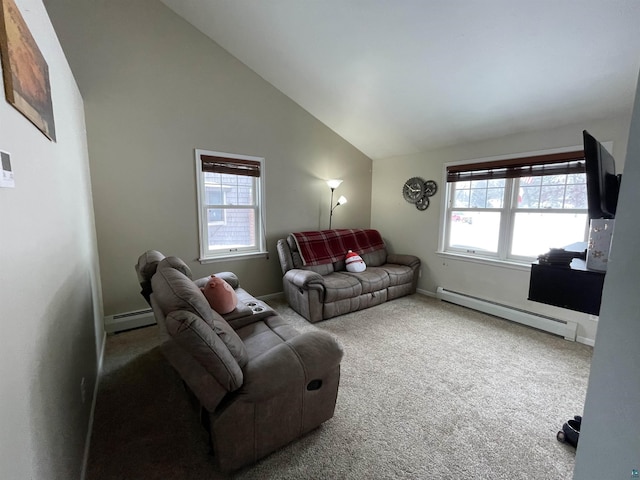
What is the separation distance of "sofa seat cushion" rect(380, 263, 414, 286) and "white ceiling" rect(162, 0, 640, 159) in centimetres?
188

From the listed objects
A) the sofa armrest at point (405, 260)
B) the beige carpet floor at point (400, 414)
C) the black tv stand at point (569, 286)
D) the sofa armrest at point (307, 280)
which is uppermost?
the black tv stand at point (569, 286)

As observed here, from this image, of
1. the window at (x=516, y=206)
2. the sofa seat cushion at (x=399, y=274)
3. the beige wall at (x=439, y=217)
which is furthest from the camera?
the sofa seat cushion at (x=399, y=274)

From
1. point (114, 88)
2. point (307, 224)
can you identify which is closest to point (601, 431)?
point (307, 224)

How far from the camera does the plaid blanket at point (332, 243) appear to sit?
3.79 m

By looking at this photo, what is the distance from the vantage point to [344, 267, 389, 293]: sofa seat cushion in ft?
11.7

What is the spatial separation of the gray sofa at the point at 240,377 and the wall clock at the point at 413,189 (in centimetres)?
323

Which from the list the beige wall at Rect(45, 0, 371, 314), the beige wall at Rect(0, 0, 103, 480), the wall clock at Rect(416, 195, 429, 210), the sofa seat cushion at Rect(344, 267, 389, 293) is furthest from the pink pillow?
the wall clock at Rect(416, 195, 429, 210)

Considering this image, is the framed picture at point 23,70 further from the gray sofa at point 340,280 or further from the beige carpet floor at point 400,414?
the gray sofa at point 340,280

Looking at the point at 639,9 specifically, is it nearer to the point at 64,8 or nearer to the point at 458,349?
the point at 458,349

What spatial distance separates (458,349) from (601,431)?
2075mm

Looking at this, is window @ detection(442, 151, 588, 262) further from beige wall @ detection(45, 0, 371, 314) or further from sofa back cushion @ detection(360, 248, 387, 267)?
beige wall @ detection(45, 0, 371, 314)

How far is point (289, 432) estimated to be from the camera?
1521 millimetres

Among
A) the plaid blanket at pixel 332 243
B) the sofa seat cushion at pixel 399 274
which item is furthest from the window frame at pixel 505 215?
the plaid blanket at pixel 332 243

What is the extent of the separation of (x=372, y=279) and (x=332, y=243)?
831mm
